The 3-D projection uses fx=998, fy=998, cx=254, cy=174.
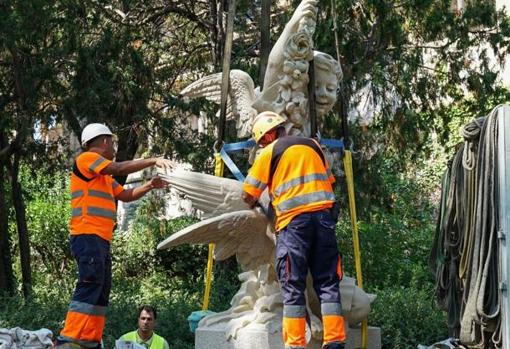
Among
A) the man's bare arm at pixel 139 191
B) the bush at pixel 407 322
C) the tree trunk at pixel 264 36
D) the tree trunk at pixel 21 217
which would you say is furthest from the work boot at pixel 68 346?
the tree trunk at pixel 21 217

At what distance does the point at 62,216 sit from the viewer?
2252 cm

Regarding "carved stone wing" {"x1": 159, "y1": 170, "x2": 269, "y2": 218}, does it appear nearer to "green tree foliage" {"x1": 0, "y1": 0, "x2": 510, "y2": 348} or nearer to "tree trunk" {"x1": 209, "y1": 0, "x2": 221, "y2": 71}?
"green tree foliage" {"x1": 0, "y1": 0, "x2": 510, "y2": 348}

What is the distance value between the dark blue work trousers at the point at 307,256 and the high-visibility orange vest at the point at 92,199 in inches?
48.0

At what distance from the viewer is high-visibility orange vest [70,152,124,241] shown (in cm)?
678

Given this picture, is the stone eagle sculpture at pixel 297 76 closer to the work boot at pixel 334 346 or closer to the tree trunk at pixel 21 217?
the work boot at pixel 334 346

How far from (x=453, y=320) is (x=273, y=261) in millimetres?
1369

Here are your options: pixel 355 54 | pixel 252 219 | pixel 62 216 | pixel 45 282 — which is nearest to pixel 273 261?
pixel 252 219

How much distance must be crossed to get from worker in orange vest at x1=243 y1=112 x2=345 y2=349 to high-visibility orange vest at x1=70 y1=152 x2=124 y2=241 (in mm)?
983

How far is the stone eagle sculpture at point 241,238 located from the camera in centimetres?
689

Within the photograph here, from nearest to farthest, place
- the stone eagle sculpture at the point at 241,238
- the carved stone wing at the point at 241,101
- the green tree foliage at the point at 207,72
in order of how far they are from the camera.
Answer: the stone eagle sculpture at the point at 241,238
the carved stone wing at the point at 241,101
the green tree foliage at the point at 207,72

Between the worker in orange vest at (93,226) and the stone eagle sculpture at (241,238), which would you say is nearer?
the worker in orange vest at (93,226)

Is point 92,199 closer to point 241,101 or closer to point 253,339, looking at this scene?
point 253,339

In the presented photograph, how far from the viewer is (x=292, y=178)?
654 cm

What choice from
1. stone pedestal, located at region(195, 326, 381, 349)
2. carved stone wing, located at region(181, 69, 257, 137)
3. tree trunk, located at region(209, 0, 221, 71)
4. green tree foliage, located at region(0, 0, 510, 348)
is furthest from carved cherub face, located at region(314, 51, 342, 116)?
tree trunk, located at region(209, 0, 221, 71)
